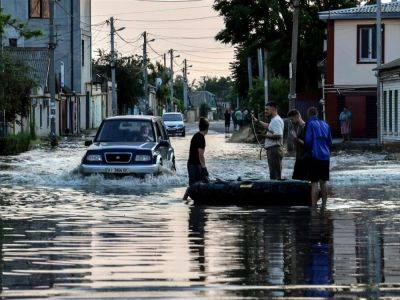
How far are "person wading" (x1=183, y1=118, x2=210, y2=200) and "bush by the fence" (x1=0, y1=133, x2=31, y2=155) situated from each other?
24354 mm

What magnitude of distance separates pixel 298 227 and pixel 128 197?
22.7 ft

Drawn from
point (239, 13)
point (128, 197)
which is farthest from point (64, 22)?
point (128, 197)

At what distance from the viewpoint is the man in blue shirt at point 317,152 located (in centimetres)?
2114

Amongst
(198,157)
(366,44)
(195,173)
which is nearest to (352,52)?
(366,44)

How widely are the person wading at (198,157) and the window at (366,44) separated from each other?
1470 inches

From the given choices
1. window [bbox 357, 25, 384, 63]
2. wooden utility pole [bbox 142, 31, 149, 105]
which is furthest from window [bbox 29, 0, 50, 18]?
window [bbox 357, 25, 384, 63]

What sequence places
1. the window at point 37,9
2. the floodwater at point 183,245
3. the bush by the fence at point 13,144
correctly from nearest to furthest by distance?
the floodwater at point 183,245
the bush by the fence at point 13,144
the window at point 37,9

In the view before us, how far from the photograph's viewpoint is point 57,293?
10.4m

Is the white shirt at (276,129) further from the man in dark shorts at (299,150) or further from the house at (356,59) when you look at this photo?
the house at (356,59)

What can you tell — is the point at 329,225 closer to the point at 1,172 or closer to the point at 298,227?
the point at 298,227

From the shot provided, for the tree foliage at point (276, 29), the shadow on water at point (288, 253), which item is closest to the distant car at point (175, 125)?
the tree foliage at point (276, 29)

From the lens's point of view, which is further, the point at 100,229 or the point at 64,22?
the point at 64,22

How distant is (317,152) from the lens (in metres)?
21.3

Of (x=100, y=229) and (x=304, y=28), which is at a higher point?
(x=304, y=28)
